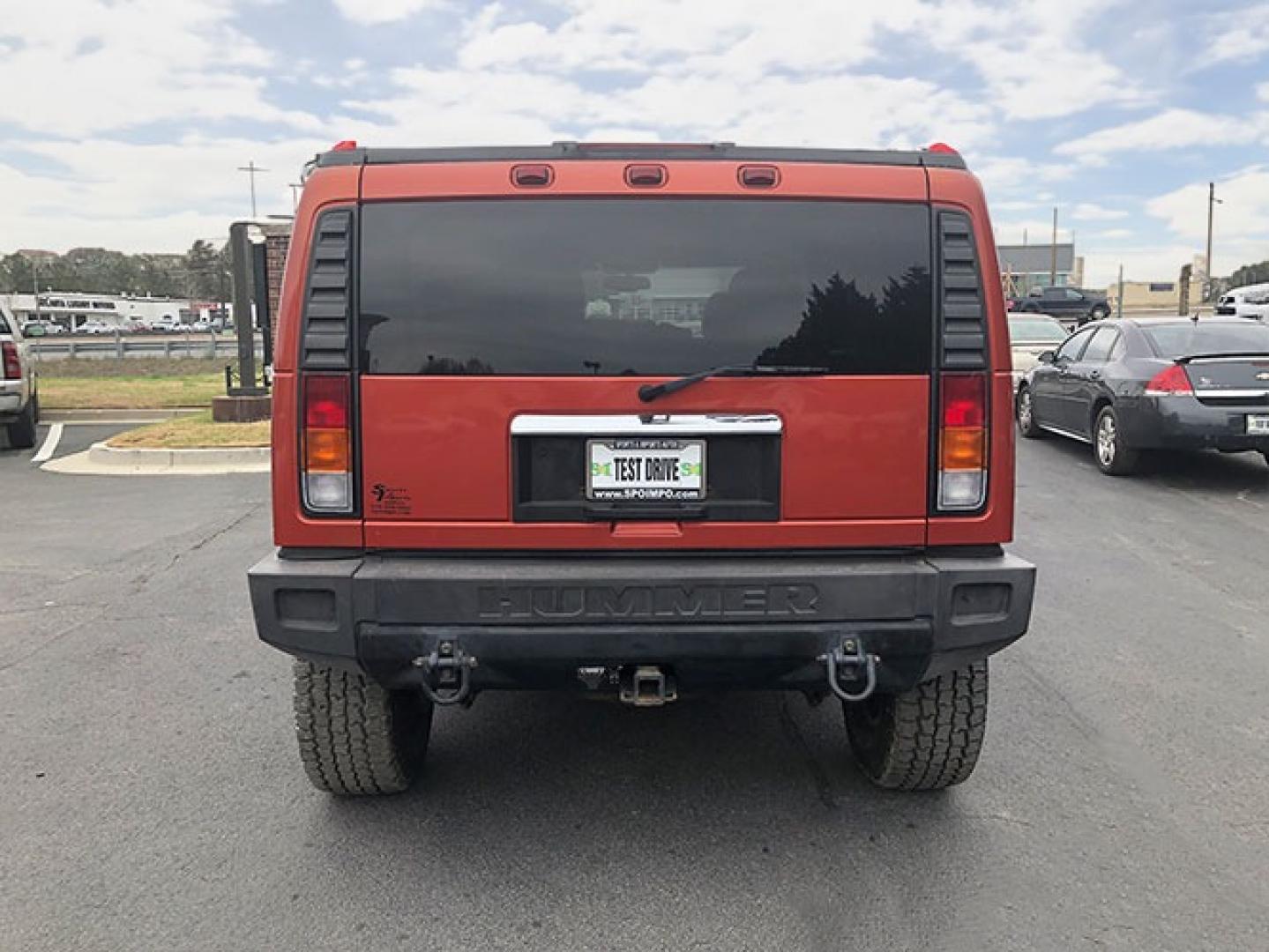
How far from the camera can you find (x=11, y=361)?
1230 centimetres

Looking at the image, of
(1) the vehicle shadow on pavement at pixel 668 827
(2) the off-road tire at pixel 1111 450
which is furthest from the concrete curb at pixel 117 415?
(1) the vehicle shadow on pavement at pixel 668 827

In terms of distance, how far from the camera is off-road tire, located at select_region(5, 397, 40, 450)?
12.8 meters

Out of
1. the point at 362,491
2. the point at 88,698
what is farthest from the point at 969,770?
the point at 88,698

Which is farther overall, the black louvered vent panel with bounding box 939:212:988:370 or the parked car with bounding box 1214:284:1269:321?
the parked car with bounding box 1214:284:1269:321

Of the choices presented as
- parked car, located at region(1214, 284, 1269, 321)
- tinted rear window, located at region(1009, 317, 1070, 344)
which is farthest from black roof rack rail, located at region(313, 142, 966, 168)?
parked car, located at region(1214, 284, 1269, 321)

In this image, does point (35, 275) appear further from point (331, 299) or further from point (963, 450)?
point (963, 450)

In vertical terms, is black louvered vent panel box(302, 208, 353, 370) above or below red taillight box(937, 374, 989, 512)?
above

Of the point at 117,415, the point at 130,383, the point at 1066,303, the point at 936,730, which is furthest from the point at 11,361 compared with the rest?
the point at 1066,303

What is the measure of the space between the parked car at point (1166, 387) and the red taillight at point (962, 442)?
22.8 ft

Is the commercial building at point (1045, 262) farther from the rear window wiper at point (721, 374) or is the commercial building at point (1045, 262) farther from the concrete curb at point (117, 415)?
the rear window wiper at point (721, 374)

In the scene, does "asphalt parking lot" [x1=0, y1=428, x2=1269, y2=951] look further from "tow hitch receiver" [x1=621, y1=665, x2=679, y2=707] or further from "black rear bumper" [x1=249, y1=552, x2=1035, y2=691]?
"black rear bumper" [x1=249, y1=552, x2=1035, y2=691]

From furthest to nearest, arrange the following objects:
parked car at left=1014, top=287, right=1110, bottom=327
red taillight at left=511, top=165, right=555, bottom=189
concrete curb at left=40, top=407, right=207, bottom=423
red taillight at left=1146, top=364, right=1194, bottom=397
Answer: parked car at left=1014, top=287, right=1110, bottom=327 → concrete curb at left=40, top=407, right=207, bottom=423 → red taillight at left=1146, top=364, right=1194, bottom=397 → red taillight at left=511, top=165, right=555, bottom=189

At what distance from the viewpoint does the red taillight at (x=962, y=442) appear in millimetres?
2912

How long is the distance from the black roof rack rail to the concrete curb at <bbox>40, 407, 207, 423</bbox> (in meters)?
14.0
